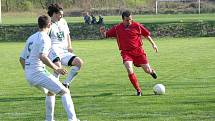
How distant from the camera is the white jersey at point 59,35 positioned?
12719mm

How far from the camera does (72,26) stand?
5100cm

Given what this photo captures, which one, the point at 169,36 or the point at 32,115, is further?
the point at 169,36

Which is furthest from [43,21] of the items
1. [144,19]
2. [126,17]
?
[144,19]

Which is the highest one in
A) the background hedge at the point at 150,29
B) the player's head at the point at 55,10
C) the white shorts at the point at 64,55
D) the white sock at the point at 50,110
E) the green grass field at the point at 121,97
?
the player's head at the point at 55,10

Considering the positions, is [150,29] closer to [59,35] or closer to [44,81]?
[59,35]

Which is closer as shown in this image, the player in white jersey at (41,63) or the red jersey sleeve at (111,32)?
the player in white jersey at (41,63)

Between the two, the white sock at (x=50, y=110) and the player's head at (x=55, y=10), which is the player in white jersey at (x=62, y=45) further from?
the white sock at (x=50, y=110)

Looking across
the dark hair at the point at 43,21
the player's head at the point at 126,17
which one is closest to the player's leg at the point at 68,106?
the dark hair at the point at 43,21

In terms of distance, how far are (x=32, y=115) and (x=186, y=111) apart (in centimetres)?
296

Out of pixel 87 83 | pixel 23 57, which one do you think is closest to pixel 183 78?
pixel 87 83

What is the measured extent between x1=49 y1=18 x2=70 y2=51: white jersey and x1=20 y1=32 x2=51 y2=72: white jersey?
3.34 meters

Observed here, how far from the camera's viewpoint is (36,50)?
29.8 ft

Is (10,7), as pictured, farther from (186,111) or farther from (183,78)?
(186,111)

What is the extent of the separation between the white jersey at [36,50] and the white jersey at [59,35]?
334 cm
